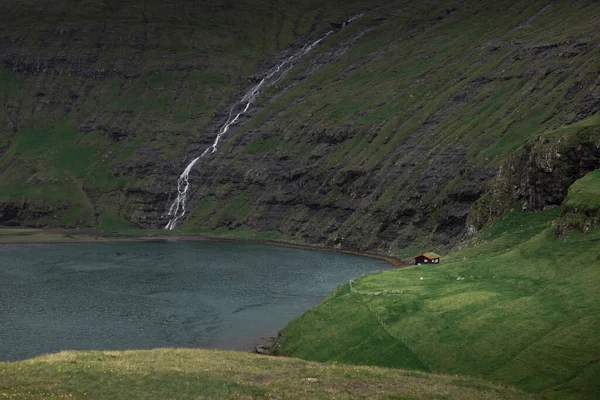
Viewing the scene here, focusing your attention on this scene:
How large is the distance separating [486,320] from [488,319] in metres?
0.22

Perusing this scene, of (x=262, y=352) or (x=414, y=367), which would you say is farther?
(x=262, y=352)

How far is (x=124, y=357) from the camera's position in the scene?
53.0 metres

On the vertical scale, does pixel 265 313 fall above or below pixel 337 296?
below

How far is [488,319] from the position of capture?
57281mm

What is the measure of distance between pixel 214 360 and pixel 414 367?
61.8ft

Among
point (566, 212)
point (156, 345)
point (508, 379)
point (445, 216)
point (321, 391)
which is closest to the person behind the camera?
point (321, 391)

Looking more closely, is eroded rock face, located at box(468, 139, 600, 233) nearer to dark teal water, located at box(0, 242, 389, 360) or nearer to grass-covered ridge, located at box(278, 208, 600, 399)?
grass-covered ridge, located at box(278, 208, 600, 399)

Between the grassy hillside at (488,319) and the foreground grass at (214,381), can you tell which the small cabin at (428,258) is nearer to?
the grassy hillside at (488,319)

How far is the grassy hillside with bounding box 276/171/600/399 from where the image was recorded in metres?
47.5

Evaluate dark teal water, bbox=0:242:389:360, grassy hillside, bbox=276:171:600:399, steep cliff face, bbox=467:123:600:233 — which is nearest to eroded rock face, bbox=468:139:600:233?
steep cliff face, bbox=467:123:600:233

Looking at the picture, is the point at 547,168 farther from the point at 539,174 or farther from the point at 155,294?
the point at 155,294

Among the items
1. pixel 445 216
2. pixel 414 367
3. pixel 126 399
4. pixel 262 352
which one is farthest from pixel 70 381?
pixel 445 216

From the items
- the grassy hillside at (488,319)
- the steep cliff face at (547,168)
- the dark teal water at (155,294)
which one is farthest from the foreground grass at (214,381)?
the steep cliff face at (547,168)

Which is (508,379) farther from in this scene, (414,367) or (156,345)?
(156,345)
